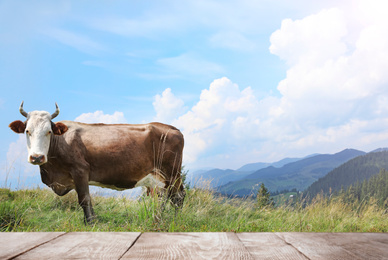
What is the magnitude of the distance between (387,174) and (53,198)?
372 ft

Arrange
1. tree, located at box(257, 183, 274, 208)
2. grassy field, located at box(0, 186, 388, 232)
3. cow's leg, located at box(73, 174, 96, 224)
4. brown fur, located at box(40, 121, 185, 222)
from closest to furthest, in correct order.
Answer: grassy field, located at box(0, 186, 388, 232) < cow's leg, located at box(73, 174, 96, 224) < brown fur, located at box(40, 121, 185, 222) < tree, located at box(257, 183, 274, 208)

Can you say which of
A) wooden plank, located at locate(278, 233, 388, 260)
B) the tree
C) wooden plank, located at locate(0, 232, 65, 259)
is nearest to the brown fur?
the tree

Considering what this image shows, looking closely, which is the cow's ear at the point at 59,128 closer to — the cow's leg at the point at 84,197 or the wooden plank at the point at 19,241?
the cow's leg at the point at 84,197

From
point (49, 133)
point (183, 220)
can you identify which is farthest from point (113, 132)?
point (183, 220)

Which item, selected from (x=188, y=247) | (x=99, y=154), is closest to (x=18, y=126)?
(x=99, y=154)

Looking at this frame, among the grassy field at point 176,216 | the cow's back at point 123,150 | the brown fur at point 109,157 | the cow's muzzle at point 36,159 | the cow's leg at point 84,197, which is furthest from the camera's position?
the cow's back at point 123,150

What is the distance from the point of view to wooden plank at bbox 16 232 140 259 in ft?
5.81

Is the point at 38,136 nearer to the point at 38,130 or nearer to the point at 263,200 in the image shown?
the point at 38,130

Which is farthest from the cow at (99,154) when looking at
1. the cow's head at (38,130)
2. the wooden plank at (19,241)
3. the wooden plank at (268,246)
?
the wooden plank at (268,246)

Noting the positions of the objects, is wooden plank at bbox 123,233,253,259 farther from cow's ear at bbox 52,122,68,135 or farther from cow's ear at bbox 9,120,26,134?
cow's ear at bbox 9,120,26,134

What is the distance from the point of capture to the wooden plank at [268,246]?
1755 mm

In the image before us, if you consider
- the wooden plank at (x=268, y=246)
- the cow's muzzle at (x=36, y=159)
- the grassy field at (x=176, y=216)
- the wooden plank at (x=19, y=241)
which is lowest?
the grassy field at (x=176, y=216)

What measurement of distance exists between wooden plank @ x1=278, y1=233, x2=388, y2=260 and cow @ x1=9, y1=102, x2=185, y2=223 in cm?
433

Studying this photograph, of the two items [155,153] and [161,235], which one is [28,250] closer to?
[161,235]
